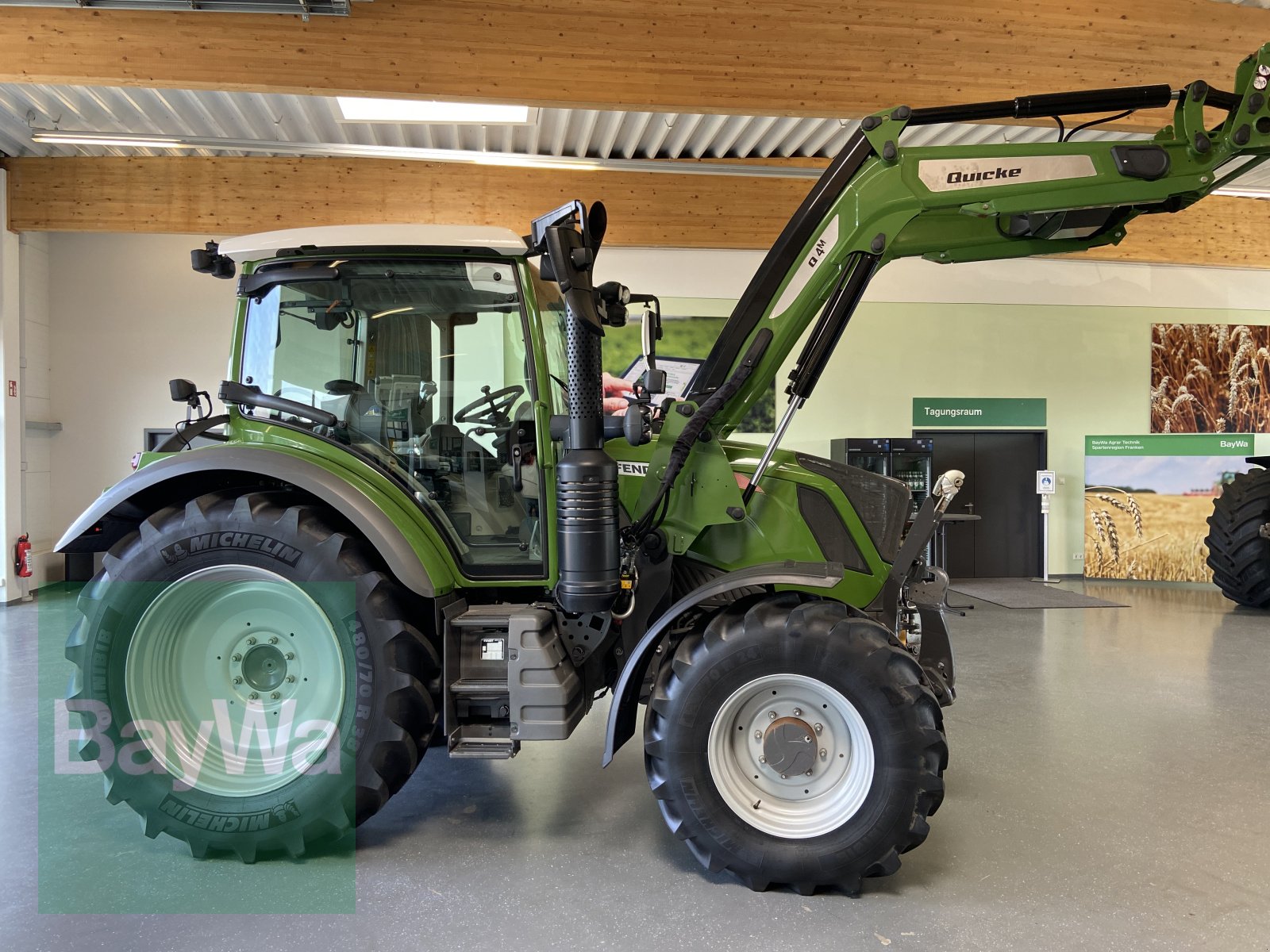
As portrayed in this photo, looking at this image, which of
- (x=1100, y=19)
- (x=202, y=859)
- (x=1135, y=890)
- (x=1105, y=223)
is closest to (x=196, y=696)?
(x=202, y=859)

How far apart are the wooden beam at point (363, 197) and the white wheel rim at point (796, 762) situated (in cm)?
739

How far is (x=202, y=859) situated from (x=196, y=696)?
0.56m

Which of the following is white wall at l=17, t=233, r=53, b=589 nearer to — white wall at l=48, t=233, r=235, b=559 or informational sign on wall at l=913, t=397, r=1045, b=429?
white wall at l=48, t=233, r=235, b=559

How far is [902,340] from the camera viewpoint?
1007 cm

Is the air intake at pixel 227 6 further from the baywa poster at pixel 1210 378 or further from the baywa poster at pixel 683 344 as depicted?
the baywa poster at pixel 1210 378

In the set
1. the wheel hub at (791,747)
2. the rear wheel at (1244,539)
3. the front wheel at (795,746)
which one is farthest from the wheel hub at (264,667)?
the rear wheel at (1244,539)

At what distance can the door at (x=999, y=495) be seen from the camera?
33.8 feet

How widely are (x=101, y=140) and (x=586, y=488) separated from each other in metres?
7.92

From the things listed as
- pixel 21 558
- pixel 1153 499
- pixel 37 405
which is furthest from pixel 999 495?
pixel 37 405

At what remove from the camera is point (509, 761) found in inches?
150

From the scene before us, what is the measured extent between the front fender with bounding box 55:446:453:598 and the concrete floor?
3.28 feet

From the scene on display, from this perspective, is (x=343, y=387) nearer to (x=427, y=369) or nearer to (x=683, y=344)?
(x=427, y=369)

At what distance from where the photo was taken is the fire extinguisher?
8.06 m

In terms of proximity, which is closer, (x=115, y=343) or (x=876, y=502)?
(x=876, y=502)
